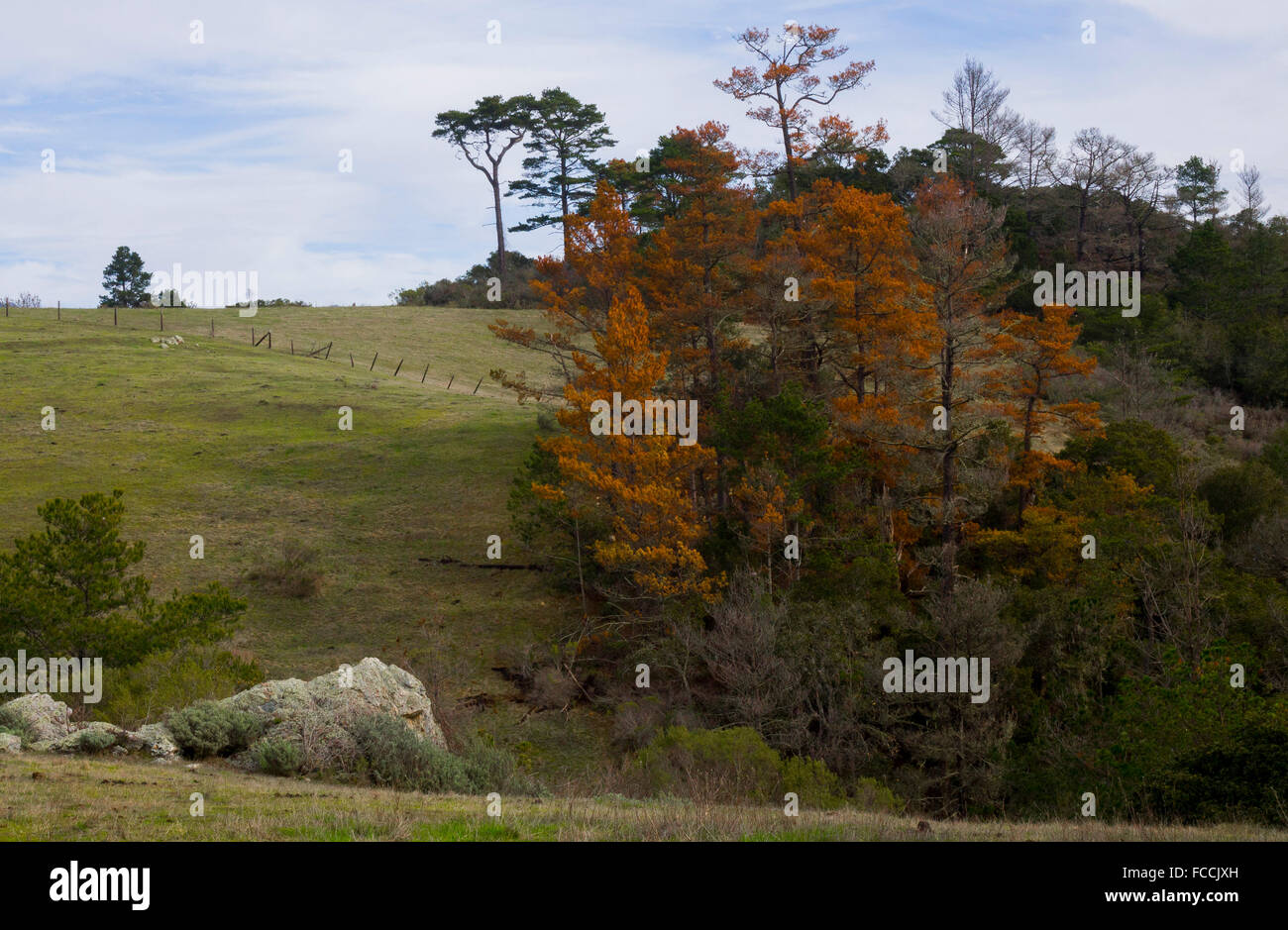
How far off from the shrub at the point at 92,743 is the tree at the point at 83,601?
7.36 meters

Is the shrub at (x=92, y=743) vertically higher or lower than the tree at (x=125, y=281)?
lower

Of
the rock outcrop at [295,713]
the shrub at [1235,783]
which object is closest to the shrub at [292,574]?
the rock outcrop at [295,713]

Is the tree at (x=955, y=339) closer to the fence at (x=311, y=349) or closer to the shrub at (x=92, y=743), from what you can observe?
the shrub at (x=92, y=743)

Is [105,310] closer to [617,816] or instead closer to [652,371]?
[652,371]

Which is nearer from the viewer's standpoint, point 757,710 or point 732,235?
point 757,710

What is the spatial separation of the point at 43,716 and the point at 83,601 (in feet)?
22.1

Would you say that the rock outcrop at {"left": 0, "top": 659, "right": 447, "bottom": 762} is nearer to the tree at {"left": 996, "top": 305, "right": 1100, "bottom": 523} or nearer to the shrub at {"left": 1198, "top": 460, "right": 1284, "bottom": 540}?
the tree at {"left": 996, "top": 305, "right": 1100, "bottom": 523}

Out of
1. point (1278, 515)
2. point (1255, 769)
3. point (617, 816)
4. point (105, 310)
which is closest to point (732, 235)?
point (1278, 515)

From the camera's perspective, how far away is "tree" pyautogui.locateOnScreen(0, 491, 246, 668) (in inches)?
886

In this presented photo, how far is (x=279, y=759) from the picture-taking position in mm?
15609

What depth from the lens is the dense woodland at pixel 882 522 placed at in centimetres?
2545

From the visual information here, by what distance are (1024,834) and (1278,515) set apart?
2947 cm

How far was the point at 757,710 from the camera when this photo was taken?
1015 inches

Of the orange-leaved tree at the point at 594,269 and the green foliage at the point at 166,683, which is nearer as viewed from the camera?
the green foliage at the point at 166,683
